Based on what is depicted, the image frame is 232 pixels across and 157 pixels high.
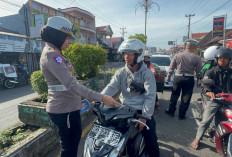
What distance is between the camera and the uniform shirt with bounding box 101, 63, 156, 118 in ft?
6.00

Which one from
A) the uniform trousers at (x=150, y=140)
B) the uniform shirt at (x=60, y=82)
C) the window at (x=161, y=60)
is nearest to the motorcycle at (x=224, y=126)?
the uniform trousers at (x=150, y=140)

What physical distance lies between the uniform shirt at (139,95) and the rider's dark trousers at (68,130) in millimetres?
601

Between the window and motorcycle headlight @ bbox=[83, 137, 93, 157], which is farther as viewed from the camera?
the window

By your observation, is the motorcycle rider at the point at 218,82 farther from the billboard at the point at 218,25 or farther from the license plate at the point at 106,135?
the billboard at the point at 218,25

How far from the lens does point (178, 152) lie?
2.67m

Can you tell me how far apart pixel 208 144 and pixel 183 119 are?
1155 mm

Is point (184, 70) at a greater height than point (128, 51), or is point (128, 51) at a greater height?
point (128, 51)

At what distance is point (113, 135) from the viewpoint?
142cm

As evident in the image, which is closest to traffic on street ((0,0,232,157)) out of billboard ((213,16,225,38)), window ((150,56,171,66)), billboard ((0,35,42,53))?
window ((150,56,171,66))

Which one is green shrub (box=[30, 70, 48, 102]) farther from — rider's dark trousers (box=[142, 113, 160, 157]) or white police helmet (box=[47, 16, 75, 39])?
rider's dark trousers (box=[142, 113, 160, 157])

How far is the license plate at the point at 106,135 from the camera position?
4.55 feet

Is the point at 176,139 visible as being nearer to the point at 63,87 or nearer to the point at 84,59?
the point at 63,87

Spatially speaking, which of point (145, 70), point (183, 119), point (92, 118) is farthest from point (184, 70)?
point (92, 118)

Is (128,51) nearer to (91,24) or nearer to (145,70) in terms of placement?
(145,70)
